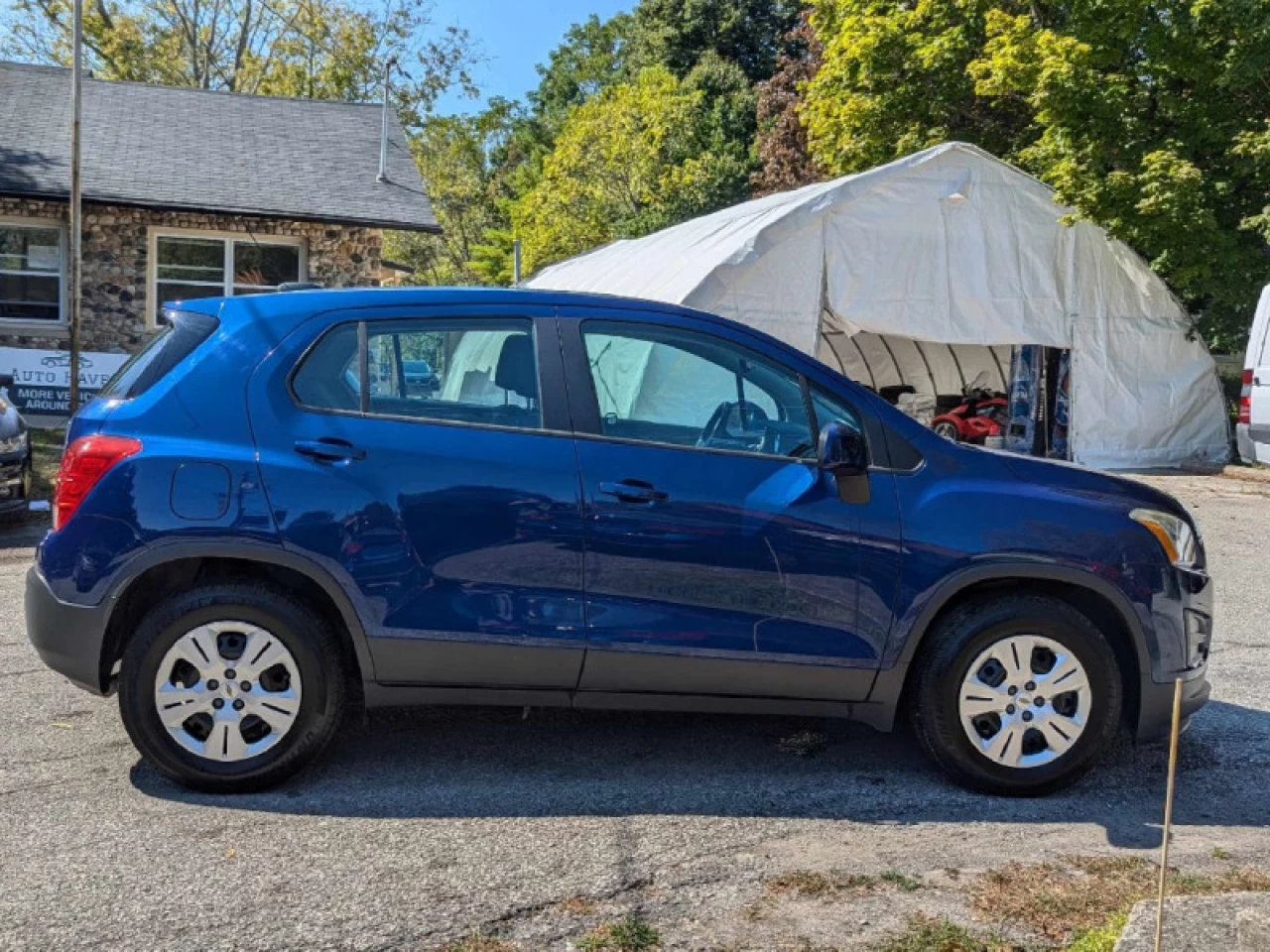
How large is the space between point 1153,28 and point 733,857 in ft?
53.9

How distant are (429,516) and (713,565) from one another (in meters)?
1.03

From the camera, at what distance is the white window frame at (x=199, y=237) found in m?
19.3

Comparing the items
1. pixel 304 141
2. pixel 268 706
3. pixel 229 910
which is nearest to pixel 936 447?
pixel 268 706

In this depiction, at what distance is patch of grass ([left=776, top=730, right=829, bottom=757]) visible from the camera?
524 centimetres

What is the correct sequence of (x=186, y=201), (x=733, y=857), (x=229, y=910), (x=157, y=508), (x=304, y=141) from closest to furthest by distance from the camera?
(x=229, y=910)
(x=733, y=857)
(x=157, y=508)
(x=186, y=201)
(x=304, y=141)

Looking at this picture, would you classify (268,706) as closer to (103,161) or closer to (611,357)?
(611,357)

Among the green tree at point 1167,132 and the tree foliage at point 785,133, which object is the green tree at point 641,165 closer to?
the tree foliage at point 785,133

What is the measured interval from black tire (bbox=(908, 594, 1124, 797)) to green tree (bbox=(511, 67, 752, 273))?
31.8 metres

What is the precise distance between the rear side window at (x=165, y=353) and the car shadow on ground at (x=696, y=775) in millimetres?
1444

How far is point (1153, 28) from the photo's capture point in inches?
677

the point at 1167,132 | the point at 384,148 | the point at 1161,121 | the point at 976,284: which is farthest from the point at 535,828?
the point at 384,148

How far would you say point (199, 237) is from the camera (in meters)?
19.5

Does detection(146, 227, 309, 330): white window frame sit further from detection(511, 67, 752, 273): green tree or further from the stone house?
detection(511, 67, 752, 273): green tree

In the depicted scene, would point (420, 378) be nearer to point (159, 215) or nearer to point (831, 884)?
point (831, 884)
